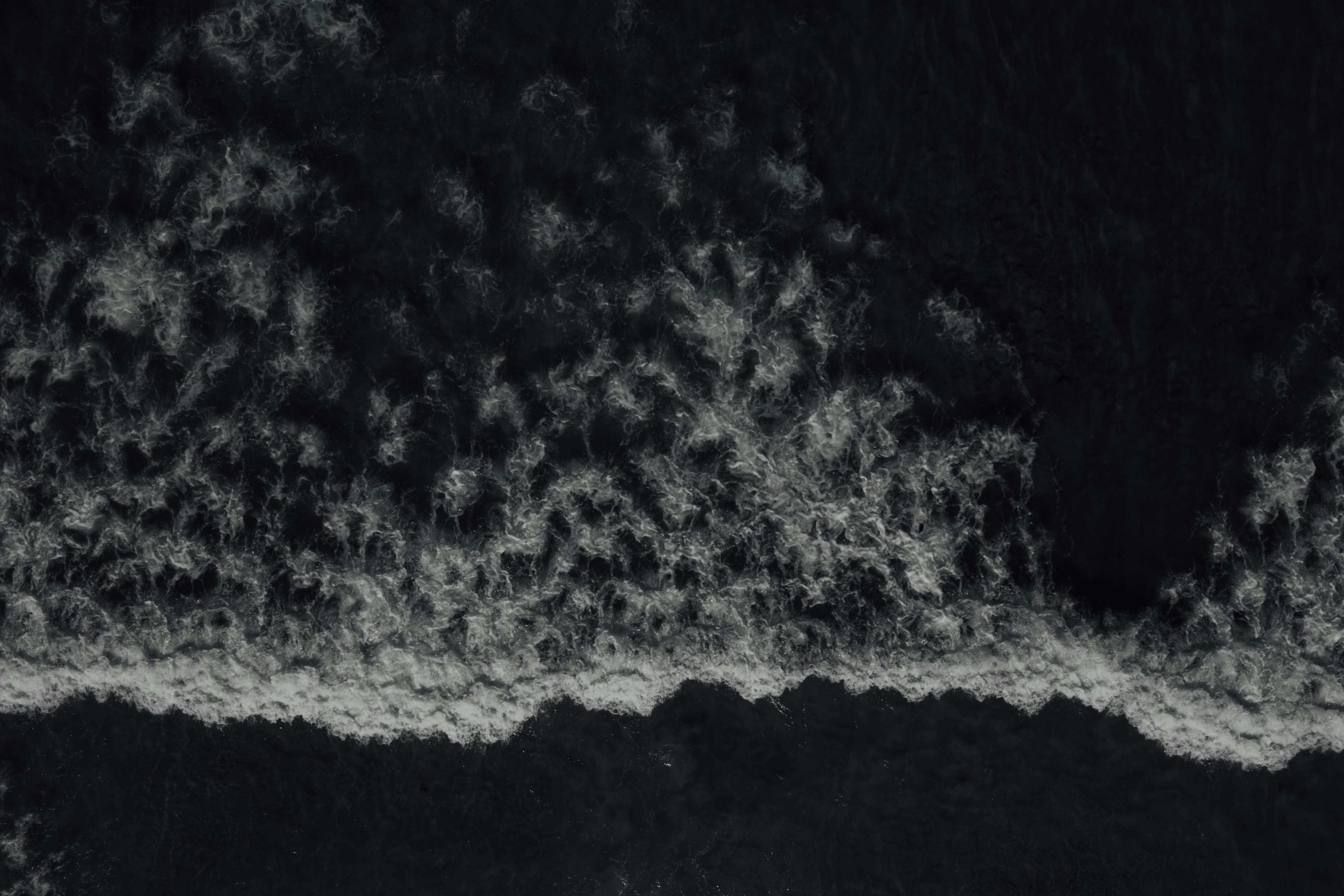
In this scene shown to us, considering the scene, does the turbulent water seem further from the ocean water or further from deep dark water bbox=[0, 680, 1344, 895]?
deep dark water bbox=[0, 680, 1344, 895]

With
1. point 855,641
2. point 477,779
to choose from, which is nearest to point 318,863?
point 477,779

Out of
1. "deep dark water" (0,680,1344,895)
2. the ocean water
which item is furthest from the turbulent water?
"deep dark water" (0,680,1344,895)

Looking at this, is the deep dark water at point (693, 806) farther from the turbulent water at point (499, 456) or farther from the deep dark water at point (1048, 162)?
the deep dark water at point (1048, 162)

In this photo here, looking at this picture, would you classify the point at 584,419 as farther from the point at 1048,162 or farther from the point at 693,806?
the point at 1048,162

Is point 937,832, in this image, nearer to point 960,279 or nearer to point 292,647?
point 960,279

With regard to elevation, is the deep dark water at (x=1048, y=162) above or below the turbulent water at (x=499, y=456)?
above

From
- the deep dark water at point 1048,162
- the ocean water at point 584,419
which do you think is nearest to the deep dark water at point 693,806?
the ocean water at point 584,419
